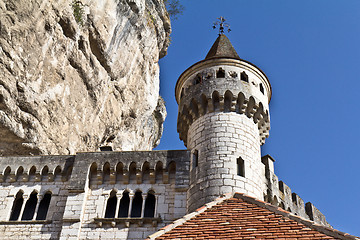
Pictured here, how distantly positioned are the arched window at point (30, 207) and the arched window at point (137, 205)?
11.6 ft

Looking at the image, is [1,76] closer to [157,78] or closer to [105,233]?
[105,233]

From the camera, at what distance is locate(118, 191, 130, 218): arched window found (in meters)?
16.3

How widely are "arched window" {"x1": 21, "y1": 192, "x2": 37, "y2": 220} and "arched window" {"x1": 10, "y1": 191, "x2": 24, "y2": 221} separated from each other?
0.24 m

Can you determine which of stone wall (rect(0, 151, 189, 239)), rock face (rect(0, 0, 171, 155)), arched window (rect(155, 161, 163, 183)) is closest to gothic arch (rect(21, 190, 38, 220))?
stone wall (rect(0, 151, 189, 239))

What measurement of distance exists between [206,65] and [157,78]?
34.6 feet

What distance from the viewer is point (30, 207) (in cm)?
1706

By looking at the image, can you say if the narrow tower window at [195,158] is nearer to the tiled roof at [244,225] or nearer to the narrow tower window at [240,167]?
the narrow tower window at [240,167]

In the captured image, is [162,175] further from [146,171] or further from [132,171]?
[132,171]

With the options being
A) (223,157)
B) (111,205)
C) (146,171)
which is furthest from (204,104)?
(111,205)

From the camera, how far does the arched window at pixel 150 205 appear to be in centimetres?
1621

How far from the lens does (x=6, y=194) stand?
56.9ft

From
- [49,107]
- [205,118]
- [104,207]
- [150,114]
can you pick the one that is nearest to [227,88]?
[205,118]

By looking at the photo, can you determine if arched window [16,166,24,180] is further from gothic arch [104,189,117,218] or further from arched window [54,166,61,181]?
gothic arch [104,189,117,218]

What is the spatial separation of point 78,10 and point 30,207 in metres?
8.63
